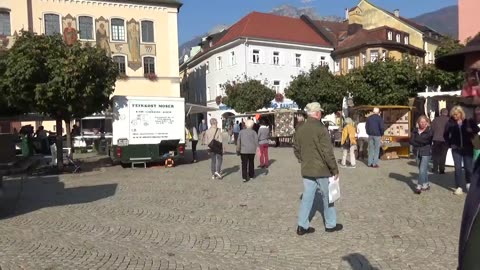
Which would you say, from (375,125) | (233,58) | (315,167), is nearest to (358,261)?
(315,167)

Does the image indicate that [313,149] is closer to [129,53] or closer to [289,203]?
[289,203]

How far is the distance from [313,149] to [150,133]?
1130cm

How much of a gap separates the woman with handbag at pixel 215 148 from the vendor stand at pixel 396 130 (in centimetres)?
676

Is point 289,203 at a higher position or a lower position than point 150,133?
lower

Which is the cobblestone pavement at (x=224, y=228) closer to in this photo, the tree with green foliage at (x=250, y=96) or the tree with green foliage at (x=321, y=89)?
the tree with green foliage at (x=321, y=89)

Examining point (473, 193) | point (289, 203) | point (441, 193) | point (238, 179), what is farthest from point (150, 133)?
point (473, 193)

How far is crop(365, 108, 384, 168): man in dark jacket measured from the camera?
1523 centimetres

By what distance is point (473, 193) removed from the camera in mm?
1668

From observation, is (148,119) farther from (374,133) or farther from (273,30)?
(273,30)

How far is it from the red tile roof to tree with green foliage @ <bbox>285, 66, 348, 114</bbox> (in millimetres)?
18278

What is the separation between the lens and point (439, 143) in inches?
503

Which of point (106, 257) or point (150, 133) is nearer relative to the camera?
point (106, 257)

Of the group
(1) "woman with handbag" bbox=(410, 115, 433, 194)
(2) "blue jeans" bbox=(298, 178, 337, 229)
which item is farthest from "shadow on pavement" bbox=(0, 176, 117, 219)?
(1) "woman with handbag" bbox=(410, 115, 433, 194)

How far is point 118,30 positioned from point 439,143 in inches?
1345
